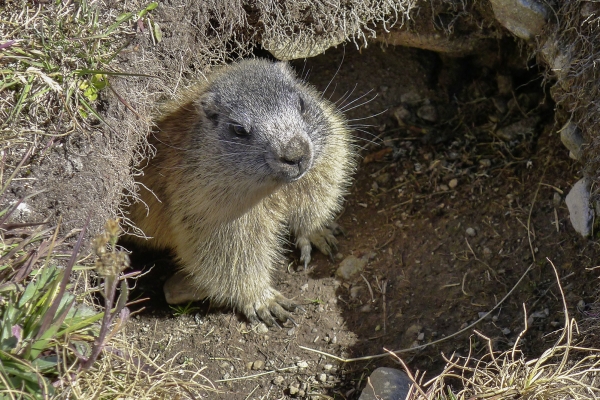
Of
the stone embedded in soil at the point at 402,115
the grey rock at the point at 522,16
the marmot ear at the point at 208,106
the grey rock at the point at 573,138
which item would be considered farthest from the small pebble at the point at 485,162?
the marmot ear at the point at 208,106

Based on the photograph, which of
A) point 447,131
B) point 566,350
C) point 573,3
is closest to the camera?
point 566,350

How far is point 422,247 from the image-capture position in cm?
484

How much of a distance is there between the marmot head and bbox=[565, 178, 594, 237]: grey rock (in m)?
1.66

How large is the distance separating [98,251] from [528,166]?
3.68 m

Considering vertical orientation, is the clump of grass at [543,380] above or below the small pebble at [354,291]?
above

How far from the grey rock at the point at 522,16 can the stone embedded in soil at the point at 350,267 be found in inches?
81.0

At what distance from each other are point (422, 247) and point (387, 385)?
4.57 ft

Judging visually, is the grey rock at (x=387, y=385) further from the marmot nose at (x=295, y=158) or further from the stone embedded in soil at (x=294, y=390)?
the marmot nose at (x=295, y=158)

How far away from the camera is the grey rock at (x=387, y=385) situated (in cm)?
367

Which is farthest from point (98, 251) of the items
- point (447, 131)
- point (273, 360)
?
point (447, 131)

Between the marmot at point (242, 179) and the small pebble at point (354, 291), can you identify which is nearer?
the marmot at point (242, 179)

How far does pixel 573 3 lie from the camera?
3.86 m

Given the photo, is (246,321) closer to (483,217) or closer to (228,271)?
(228,271)

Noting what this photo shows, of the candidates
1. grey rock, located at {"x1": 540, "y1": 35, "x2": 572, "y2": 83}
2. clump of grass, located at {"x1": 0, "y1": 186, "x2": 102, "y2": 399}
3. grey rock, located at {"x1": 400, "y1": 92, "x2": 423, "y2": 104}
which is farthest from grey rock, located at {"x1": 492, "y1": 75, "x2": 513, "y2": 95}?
clump of grass, located at {"x1": 0, "y1": 186, "x2": 102, "y2": 399}
